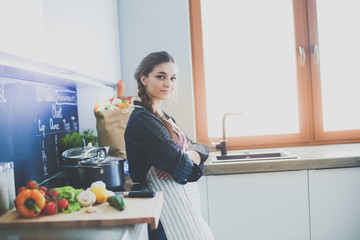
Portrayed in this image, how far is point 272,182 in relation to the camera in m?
2.02

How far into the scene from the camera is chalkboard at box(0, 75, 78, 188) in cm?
129

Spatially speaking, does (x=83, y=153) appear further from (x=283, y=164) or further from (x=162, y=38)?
(x=162, y=38)

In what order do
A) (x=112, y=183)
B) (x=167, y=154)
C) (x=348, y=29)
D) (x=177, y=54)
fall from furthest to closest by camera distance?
1. (x=348, y=29)
2. (x=177, y=54)
3. (x=112, y=183)
4. (x=167, y=154)

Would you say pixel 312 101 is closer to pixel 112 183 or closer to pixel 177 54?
pixel 177 54

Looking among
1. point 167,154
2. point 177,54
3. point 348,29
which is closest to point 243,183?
point 167,154

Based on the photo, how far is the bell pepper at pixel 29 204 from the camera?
3.08ft

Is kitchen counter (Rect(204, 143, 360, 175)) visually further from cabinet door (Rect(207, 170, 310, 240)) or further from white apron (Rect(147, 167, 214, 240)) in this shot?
white apron (Rect(147, 167, 214, 240))

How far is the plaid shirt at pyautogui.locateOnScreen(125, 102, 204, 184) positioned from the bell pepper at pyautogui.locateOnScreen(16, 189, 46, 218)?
0.48m

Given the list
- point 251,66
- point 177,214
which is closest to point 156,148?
point 177,214

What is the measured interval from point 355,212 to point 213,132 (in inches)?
43.5

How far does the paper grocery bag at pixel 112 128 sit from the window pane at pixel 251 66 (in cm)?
96

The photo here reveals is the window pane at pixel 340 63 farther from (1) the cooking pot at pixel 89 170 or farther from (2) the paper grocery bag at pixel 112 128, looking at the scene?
(1) the cooking pot at pixel 89 170

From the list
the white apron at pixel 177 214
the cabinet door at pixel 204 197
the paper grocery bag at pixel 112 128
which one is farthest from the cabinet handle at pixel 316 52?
the white apron at pixel 177 214

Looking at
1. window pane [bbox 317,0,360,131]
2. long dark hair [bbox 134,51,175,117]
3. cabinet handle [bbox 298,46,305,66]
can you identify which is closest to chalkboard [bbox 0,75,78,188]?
long dark hair [bbox 134,51,175,117]
